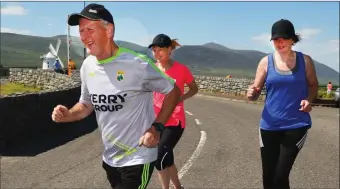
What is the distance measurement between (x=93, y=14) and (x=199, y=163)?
19.9ft

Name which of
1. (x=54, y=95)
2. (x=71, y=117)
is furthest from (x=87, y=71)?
(x=54, y=95)

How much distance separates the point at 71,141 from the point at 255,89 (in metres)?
7.95

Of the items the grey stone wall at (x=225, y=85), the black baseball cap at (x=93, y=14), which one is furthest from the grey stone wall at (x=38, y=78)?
the black baseball cap at (x=93, y=14)

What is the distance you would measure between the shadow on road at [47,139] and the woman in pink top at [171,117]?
503 cm

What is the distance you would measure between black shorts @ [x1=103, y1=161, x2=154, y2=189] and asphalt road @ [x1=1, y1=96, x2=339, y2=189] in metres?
3.48

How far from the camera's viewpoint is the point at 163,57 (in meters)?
6.27

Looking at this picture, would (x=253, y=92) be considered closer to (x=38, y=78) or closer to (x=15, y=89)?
(x=15, y=89)

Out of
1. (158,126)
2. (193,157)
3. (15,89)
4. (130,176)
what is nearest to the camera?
(158,126)

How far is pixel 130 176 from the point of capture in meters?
3.81

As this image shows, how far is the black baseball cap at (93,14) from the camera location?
3592mm

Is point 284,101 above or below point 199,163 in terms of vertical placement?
above

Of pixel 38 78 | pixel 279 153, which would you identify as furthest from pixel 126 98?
pixel 38 78

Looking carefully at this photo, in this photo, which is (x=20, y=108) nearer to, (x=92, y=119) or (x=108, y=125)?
(x=92, y=119)

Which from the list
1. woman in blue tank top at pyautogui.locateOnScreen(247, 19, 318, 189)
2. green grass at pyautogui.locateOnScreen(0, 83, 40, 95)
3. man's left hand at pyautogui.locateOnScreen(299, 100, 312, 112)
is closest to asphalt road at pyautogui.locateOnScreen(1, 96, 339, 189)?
woman in blue tank top at pyautogui.locateOnScreen(247, 19, 318, 189)
